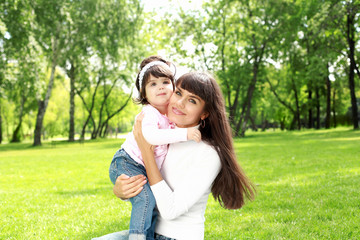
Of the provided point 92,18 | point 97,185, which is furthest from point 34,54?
point 97,185

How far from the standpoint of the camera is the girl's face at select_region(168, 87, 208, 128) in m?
2.82

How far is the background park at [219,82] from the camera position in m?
6.52

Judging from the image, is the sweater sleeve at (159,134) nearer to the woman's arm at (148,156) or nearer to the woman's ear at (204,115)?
the woman's arm at (148,156)

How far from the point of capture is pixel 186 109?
283 centimetres

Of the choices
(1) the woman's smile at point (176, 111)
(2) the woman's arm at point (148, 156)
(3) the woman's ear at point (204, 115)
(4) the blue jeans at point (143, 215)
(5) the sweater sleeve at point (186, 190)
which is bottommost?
(4) the blue jeans at point (143, 215)

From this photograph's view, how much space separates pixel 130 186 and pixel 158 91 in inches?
38.4

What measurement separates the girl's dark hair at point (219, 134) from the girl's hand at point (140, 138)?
45cm

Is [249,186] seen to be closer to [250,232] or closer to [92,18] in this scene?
[250,232]

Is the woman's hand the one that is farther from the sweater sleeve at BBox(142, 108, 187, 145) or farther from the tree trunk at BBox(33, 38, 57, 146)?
the tree trunk at BBox(33, 38, 57, 146)

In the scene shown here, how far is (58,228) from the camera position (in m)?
6.21

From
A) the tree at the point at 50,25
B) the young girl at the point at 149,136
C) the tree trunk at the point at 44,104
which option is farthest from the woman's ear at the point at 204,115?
the tree trunk at the point at 44,104

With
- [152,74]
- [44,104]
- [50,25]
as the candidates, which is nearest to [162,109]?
[152,74]

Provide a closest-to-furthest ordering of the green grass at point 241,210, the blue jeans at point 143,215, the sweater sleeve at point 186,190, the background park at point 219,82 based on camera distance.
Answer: the sweater sleeve at point 186,190 → the blue jeans at point 143,215 → the green grass at point 241,210 → the background park at point 219,82

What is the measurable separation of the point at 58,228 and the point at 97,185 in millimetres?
4593
